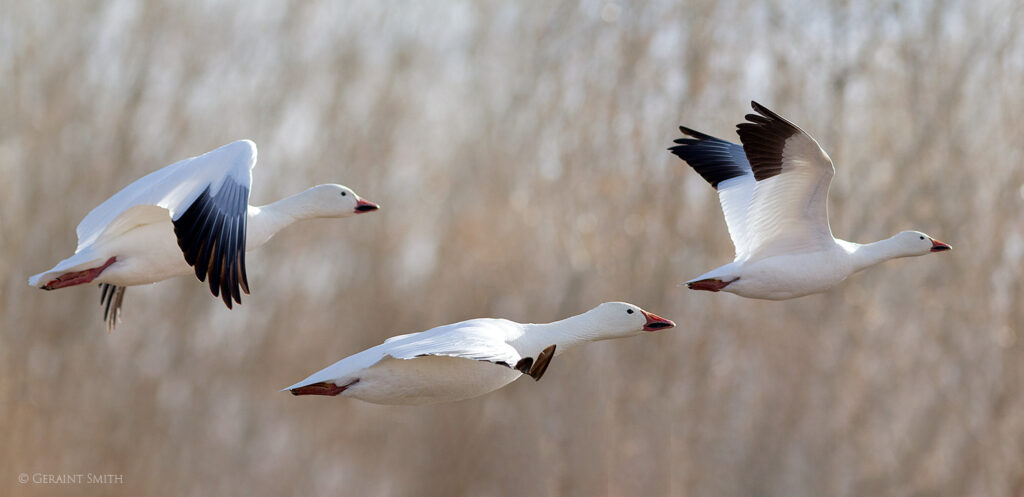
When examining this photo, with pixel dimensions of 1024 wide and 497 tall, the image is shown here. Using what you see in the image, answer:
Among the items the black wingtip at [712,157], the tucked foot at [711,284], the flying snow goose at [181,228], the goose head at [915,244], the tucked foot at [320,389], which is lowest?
the tucked foot at [320,389]

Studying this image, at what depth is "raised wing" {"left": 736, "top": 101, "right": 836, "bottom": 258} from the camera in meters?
5.27

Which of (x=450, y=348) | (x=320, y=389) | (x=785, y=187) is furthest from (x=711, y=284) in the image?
(x=320, y=389)

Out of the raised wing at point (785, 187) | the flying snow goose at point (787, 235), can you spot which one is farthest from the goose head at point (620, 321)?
the raised wing at point (785, 187)

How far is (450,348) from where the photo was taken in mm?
4203

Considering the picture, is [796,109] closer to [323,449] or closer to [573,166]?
[573,166]

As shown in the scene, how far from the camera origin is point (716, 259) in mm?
10273

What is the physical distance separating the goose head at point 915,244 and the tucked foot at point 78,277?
156 inches

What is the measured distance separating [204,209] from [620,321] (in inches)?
77.4

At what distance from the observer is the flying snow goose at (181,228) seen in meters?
4.97

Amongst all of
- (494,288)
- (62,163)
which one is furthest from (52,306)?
(494,288)

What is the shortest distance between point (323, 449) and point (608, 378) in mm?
2619

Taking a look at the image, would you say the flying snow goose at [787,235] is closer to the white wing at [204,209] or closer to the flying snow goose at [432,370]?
the flying snow goose at [432,370]

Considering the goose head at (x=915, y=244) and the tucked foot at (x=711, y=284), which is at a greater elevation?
the goose head at (x=915, y=244)

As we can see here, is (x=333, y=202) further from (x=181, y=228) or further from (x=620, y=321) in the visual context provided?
(x=620, y=321)
